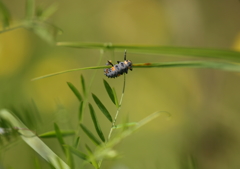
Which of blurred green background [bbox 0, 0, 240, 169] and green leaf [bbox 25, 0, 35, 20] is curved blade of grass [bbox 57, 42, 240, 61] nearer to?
green leaf [bbox 25, 0, 35, 20]

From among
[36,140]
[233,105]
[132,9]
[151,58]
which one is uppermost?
[132,9]

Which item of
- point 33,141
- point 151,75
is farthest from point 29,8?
point 151,75

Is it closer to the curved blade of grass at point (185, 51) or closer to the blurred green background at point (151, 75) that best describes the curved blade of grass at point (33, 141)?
the curved blade of grass at point (185, 51)

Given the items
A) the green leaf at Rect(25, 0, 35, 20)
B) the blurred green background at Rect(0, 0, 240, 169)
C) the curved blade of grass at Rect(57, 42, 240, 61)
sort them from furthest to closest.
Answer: the blurred green background at Rect(0, 0, 240, 169)
the green leaf at Rect(25, 0, 35, 20)
the curved blade of grass at Rect(57, 42, 240, 61)

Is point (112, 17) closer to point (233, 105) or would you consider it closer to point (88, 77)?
point (88, 77)

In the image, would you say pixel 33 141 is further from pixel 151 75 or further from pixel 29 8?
pixel 151 75

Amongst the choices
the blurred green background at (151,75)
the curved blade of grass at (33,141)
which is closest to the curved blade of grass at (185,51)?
the curved blade of grass at (33,141)

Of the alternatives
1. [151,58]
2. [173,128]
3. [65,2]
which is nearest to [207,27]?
[151,58]

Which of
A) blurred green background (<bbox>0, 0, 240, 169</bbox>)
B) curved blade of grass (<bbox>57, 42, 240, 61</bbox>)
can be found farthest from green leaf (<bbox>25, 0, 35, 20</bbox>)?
blurred green background (<bbox>0, 0, 240, 169</bbox>)
